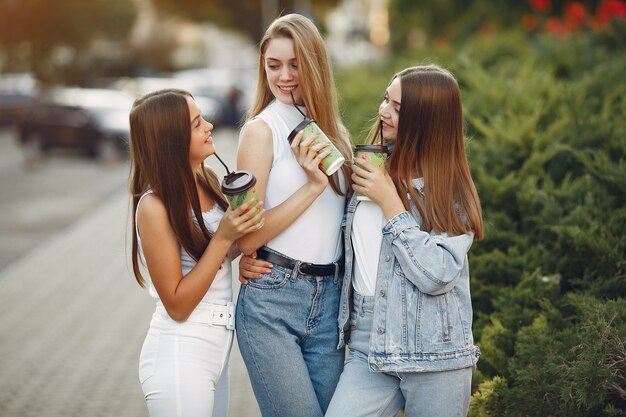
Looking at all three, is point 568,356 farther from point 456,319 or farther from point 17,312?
point 17,312

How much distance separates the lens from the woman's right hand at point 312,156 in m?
2.92

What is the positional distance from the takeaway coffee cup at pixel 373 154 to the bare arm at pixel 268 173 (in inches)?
4.8

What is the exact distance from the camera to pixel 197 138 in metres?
3.07

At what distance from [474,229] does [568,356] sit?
0.77 m

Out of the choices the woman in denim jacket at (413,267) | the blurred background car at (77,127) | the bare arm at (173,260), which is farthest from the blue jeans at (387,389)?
the blurred background car at (77,127)

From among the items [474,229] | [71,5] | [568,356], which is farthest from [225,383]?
[71,5]

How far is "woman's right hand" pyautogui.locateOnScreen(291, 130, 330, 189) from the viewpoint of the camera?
2920mm

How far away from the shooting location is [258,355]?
3.01m

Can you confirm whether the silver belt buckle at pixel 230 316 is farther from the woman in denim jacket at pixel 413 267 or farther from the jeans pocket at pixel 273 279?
the woman in denim jacket at pixel 413 267

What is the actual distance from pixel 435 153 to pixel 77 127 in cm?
2046

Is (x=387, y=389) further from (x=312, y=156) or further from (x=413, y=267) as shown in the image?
(x=312, y=156)

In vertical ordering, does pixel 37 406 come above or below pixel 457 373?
below

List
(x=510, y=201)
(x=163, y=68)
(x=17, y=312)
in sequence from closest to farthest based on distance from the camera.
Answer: (x=510, y=201), (x=17, y=312), (x=163, y=68)

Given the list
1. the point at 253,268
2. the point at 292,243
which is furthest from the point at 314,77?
the point at 253,268
